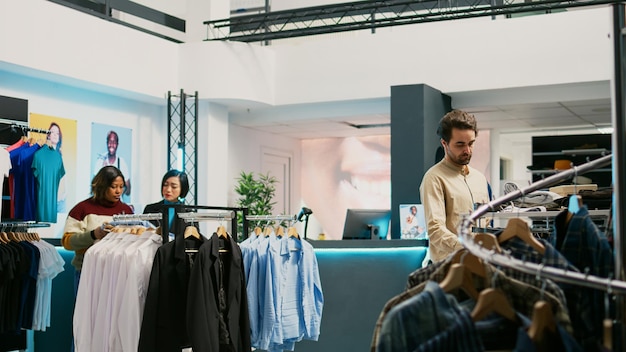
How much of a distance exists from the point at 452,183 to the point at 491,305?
2153mm

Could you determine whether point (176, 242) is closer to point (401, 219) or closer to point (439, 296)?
point (439, 296)

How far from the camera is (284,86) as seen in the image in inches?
408

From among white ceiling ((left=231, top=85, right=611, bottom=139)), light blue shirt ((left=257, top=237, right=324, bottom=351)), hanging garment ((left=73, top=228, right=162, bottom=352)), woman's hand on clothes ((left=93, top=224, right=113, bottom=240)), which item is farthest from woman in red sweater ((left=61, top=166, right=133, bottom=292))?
white ceiling ((left=231, top=85, right=611, bottom=139))

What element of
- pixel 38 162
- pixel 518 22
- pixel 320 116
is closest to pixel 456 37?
pixel 518 22

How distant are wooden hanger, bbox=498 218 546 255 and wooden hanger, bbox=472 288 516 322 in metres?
0.38

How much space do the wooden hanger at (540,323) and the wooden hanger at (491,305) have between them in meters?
0.12

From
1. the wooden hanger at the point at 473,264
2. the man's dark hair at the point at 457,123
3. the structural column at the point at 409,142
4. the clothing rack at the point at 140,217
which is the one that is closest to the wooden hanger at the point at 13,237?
the clothing rack at the point at 140,217

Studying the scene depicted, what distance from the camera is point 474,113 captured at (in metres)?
10.3

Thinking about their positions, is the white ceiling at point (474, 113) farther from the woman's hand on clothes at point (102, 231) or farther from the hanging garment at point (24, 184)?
the woman's hand on clothes at point (102, 231)

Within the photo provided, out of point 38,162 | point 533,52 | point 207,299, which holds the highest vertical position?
point 533,52

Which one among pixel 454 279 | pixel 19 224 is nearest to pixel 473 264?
pixel 454 279

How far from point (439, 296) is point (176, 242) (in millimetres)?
2586

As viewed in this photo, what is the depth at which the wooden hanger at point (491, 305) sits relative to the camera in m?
1.79

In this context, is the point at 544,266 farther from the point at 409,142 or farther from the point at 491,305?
the point at 409,142
